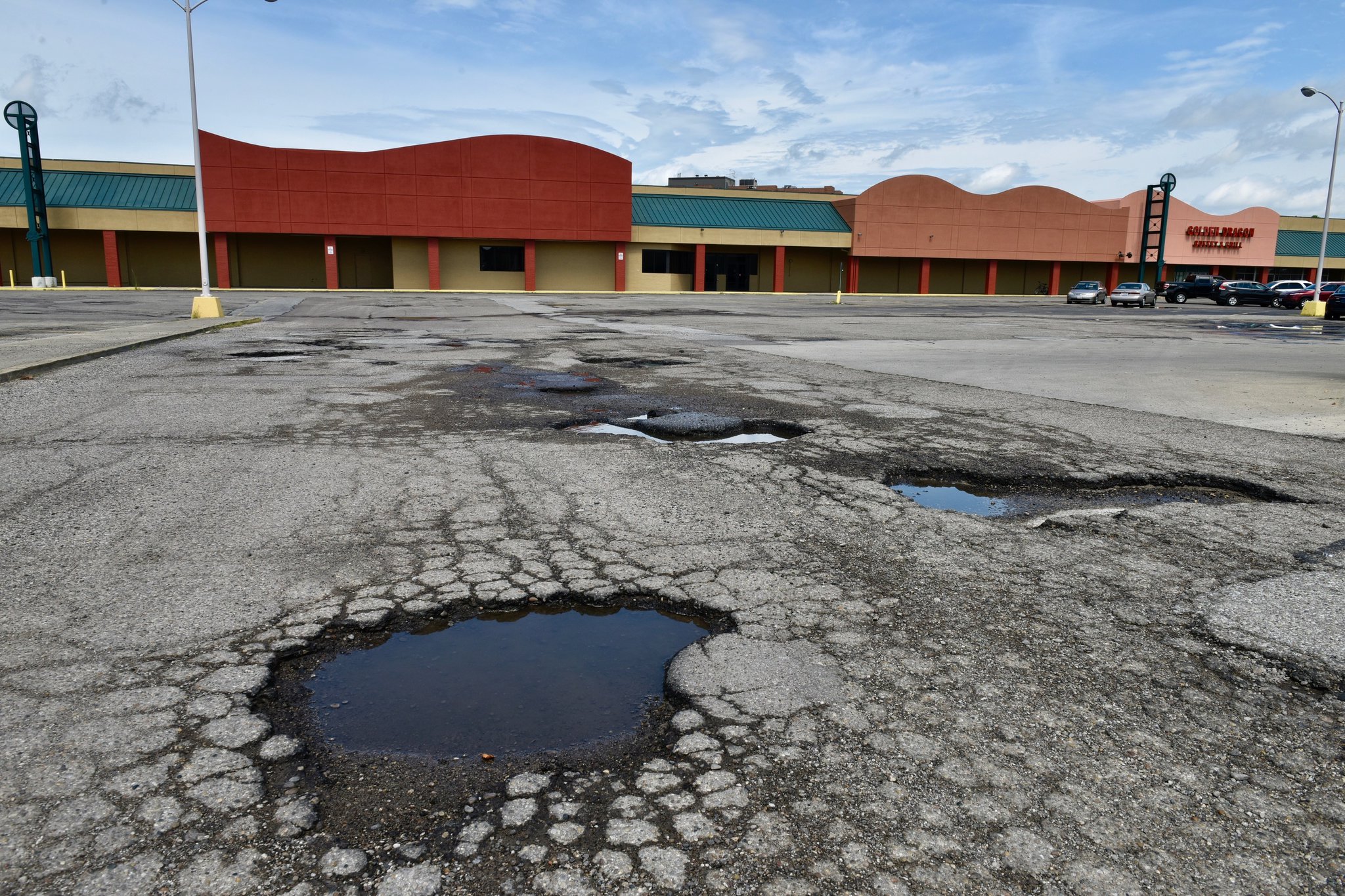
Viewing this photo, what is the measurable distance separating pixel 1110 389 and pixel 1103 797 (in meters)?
10.2

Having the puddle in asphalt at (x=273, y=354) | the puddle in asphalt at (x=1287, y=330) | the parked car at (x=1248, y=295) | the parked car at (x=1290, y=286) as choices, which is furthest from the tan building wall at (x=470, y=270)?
the parked car at (x=1290, y=286)

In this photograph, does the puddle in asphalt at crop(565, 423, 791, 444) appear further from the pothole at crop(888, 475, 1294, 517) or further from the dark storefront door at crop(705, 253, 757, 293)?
the dark storefront door at crop(705, 253, 757, 293)

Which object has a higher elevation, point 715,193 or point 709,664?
point 715,193

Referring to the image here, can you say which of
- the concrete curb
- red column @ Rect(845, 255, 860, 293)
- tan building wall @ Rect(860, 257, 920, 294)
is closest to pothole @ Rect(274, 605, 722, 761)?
the concrete curb

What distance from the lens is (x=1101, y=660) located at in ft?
10.9

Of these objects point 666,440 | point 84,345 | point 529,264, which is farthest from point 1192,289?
point 84,345

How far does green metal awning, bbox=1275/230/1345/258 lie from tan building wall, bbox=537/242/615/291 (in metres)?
53.3

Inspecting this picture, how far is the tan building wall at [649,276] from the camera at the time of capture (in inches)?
2146

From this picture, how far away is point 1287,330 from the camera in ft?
91.2

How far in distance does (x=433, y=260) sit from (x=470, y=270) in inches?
101

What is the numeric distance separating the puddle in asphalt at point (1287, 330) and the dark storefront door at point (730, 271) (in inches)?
1214

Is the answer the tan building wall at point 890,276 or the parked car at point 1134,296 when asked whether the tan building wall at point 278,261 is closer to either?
the tan building wall at point 890,276

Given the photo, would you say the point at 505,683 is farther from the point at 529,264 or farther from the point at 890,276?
the point at 890,276

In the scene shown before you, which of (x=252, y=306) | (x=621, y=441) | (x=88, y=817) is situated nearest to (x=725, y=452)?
(x=621, y=441)
